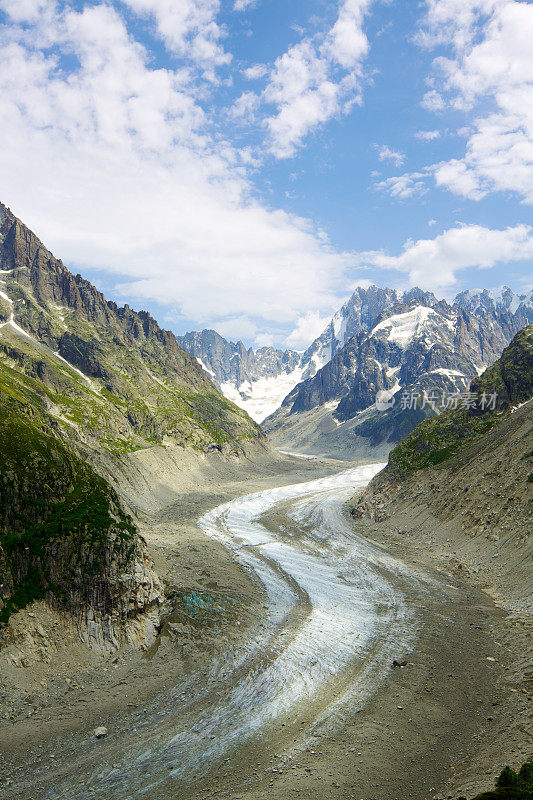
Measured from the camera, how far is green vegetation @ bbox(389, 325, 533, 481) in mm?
87938

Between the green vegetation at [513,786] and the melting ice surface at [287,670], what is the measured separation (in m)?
10.6

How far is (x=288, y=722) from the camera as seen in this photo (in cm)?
2634

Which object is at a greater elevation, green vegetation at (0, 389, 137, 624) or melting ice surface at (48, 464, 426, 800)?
green vegetation at (0, 389, 137, 624)

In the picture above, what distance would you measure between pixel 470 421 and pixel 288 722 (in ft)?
260

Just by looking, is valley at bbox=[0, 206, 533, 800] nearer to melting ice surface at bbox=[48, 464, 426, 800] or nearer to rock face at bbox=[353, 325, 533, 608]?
melting ice surface at bbox=[48, 464, 426, 800]

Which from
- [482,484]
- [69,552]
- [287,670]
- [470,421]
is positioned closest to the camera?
[287,670]

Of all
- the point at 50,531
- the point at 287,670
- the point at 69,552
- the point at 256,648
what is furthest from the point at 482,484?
the point at 50,531

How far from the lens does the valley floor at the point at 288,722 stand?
20.5 m

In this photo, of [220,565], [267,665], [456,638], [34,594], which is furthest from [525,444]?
[34,594]

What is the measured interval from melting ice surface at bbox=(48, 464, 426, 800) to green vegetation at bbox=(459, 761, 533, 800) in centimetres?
1063

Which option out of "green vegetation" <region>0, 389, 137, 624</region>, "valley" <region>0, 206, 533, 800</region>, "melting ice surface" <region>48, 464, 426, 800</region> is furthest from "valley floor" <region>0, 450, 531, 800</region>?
"green vegetation" <region>0, 389, 137, 624</region>

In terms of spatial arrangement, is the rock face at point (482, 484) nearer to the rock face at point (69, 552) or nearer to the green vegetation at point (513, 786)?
the green vegetation at point (513, 786)

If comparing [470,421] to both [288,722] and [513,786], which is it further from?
[513,786]

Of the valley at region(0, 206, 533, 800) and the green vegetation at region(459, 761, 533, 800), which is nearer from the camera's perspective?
the green vegetation at region(459, 761, 533, 800)
